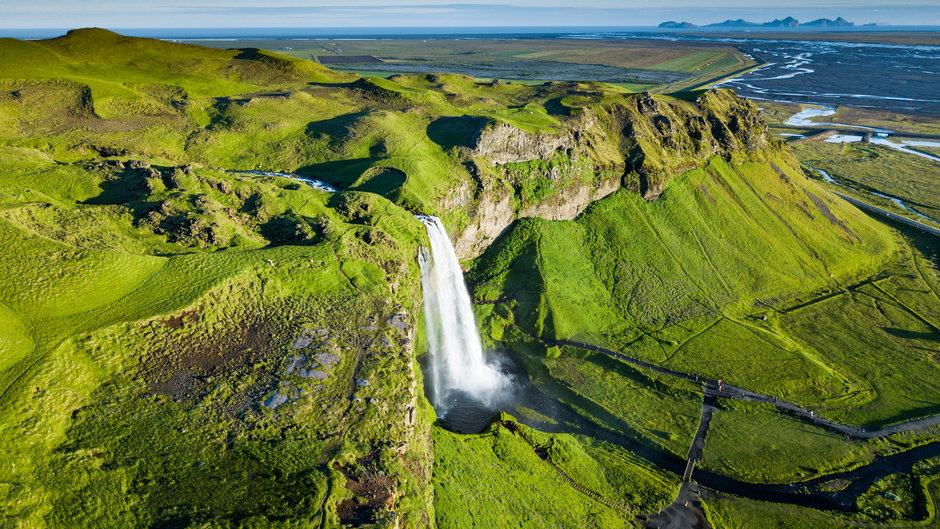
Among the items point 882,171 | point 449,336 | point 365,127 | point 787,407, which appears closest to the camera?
point 787,407

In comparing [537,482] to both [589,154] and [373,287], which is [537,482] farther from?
[589,154]

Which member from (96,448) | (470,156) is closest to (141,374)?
(96,448)

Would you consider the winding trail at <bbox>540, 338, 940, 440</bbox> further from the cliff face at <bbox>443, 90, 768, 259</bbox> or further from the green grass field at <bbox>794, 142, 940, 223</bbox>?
the green grass field at <bbox>794, 142, 940, 223</bbox>

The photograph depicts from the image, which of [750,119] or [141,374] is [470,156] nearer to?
[141,374]

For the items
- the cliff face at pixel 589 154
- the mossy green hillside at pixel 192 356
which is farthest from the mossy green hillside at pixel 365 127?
the mossy green hillside at pixel 192 356

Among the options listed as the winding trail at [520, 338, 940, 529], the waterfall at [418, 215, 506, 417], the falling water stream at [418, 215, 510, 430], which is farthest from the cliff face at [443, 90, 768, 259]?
the winding trail at [520, 338, 940, 529]

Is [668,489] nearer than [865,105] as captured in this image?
Yes

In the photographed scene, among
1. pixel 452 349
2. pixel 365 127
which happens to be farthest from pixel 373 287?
pixel 365 127
